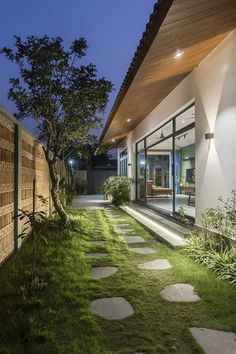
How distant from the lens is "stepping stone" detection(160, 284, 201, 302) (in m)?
3.29

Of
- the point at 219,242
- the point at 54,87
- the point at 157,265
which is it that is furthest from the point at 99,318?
the point at 54,87

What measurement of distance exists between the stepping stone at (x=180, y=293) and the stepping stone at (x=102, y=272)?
79 centimetres

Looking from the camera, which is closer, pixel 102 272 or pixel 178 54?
pixel 102 272

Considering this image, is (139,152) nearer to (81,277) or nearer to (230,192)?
(230,192)

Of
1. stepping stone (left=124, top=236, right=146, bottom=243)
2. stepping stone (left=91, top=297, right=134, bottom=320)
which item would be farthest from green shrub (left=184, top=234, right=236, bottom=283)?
stepping stone (left=91, top=297, right=134, bottom=320)

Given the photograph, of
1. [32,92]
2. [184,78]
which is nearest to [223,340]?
[184,78]

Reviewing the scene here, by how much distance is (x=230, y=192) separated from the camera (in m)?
4.74

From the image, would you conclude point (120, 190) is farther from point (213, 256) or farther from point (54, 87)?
point (213, 256)

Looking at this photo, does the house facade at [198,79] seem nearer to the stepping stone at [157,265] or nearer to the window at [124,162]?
the stepping stone at [157,265]

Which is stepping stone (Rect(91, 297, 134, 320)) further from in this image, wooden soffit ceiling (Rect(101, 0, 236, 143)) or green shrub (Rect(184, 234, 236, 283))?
wooden soffit ceiling (Rect(101, 0, 236, 143))

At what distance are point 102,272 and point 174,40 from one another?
10.1 feet

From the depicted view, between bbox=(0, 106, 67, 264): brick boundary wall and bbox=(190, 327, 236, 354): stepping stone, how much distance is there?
99.5 inches

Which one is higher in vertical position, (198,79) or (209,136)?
(198,79)

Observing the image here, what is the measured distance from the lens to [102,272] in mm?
4148
